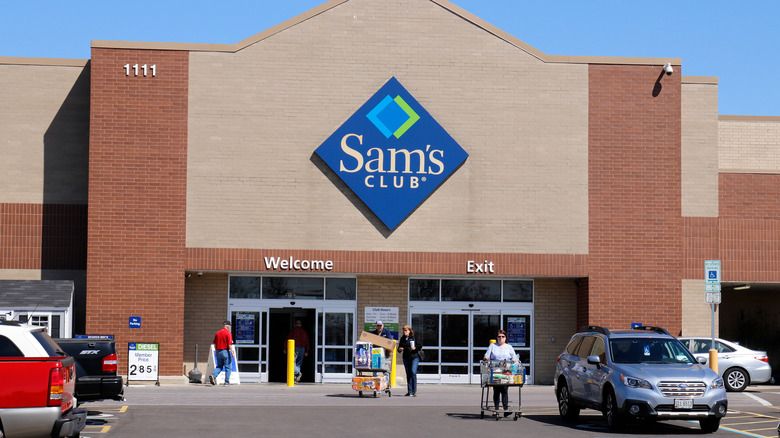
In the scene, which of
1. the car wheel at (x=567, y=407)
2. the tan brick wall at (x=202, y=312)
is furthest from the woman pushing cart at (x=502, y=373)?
the tan brick wall at (x=202, y=312)

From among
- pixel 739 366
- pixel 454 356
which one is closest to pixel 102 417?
pixel 454 356

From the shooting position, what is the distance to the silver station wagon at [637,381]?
16.4m

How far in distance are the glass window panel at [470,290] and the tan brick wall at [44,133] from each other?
11138 mm

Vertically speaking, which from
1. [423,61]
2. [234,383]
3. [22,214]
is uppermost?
[423,61]

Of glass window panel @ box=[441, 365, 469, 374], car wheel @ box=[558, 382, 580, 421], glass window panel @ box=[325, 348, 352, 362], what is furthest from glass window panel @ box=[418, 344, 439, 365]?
car wheel @ box=[558, 382, 580, 421]

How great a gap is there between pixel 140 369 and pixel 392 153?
929 cm

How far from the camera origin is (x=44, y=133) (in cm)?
2956

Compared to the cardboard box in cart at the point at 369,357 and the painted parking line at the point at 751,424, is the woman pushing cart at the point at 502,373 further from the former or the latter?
the cardboard box in cart at the point at 369,357

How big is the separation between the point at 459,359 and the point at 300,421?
12.7 m

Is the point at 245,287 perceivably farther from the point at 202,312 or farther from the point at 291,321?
the point at 291,321

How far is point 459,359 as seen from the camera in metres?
30.3

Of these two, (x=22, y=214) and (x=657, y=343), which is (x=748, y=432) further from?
(x=22, y=214)

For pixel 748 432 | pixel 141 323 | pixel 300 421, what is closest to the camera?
pixel 748 432

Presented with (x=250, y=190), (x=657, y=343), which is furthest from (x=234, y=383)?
(x=657, y=343)
